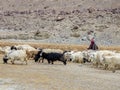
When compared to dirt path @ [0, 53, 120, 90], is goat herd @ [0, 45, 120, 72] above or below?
above

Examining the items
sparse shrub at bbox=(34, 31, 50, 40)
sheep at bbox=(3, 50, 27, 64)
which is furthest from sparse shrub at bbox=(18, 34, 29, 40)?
sheep at bbox=(3, 50, 27, 64)

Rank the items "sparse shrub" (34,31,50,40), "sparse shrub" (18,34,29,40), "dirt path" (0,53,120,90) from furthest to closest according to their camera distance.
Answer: "sparse shrub" (18,34,29,40) → "sparse shrub" (34,31,50,40) → "dirt path" (0,53,120,90)

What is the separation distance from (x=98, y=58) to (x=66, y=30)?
46.8 meters

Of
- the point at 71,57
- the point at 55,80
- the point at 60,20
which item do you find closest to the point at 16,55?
the point at 71,57

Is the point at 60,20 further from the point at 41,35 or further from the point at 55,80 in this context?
the point at 55,80

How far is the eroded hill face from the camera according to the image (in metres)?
71.4

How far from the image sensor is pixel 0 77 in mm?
21312

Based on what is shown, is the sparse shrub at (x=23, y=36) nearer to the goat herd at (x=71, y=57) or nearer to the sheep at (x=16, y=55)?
the goat herd at (x=71, y=57)

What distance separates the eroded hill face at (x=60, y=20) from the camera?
71438 millimetres

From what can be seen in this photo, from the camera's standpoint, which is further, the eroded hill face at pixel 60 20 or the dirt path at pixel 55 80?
the eroded hill face at pixel 60 20

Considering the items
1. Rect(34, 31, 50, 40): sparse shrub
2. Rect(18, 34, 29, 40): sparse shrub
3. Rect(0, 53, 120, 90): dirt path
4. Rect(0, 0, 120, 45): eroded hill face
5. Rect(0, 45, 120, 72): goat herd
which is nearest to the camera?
Rect(0, 53, 120, 90): dirt path

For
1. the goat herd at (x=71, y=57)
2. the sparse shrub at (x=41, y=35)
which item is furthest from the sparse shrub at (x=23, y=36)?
the goat herd at (x=71, y=57)

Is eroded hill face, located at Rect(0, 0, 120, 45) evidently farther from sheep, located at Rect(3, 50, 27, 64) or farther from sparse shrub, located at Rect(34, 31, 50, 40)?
sheep, located at Rect(3, 50, 27, 64)

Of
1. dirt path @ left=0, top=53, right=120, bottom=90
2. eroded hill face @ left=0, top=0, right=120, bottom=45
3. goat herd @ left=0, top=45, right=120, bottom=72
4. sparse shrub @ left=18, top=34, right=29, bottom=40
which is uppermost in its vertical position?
eroded hill face @ left=0, top=0, right=120, bottom=45
